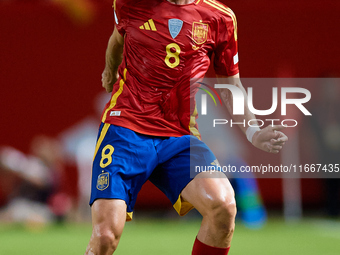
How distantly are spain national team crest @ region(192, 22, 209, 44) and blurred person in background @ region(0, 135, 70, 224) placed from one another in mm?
4962

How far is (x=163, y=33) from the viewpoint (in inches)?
131

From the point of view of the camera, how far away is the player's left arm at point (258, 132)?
9.96 ft

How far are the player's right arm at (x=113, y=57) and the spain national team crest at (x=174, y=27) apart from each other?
400 millimetres

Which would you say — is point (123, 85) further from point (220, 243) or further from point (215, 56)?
point (220, 243)

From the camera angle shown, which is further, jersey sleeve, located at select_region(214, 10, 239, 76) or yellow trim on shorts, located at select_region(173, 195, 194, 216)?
jersey sleeve, located at select_region(214, 10, 239, 76)

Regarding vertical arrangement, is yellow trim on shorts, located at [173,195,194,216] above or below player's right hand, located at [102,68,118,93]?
below

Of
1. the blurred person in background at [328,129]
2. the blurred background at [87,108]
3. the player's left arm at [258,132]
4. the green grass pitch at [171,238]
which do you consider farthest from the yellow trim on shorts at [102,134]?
the blurred person in background at [328,129]

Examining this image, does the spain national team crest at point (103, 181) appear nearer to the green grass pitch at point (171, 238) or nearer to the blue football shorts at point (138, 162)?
the blue football shorts at point (138, 162)

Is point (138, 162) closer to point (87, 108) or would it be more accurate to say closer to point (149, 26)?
point (149, 26)

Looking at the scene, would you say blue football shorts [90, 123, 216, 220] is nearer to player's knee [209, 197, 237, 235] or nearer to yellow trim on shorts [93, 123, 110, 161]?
yellow trim on shorts [93, 123, 110, 161]

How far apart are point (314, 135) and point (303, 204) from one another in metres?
1.04

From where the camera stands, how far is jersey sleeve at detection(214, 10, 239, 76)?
3.49 meters

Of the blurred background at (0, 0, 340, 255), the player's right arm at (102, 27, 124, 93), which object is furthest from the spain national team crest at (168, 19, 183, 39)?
the blurred background at (0, 0, 340, 255)

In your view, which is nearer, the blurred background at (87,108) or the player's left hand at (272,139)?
the player's left hand at (272,139)
